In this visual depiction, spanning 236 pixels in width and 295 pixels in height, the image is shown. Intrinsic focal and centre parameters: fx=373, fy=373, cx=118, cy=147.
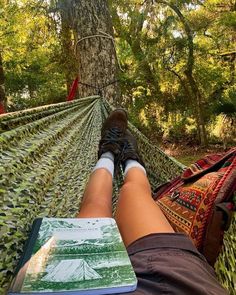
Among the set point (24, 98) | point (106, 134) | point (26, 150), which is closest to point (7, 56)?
point (24, 98)

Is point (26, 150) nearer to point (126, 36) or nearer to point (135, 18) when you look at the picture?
point (135, 18)

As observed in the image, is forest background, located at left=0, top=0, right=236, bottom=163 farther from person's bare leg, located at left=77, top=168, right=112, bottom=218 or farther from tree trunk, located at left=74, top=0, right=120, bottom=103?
person's bare leg, located at left=77, top=168, right=112, bottom=218

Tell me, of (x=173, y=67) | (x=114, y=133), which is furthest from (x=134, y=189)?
(x=173, y=67)

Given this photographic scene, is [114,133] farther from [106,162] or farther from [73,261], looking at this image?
[73,261]

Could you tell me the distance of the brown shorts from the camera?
58 centimetres

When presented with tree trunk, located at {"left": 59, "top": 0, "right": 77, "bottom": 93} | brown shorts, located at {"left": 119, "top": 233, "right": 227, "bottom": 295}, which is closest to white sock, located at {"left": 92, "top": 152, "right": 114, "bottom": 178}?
brown shorts, located at {"left": 119, "top": 233, "right": 227, "bottom": 295}

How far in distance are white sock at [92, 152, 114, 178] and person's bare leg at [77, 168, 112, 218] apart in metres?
0.04

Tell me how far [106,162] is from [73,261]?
761 millimetres

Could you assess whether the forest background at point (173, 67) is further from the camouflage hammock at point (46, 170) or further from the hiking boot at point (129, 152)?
the hiking boot at point (129, 152)

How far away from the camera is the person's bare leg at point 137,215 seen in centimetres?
79

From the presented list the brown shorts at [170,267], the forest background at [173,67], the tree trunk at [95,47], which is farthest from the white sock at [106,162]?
the forest background at [173,67]

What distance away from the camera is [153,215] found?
85cm

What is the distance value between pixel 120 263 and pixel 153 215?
0.90 feet

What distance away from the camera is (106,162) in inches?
52.2
